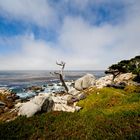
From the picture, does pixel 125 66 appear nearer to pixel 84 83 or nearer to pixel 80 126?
pixel 84 83

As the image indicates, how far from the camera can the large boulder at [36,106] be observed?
51.9ft

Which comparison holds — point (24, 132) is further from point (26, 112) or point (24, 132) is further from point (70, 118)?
point (26, 112)

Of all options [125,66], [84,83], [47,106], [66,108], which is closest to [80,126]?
[66,108]

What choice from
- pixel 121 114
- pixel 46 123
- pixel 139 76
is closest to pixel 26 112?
pixel 46 123

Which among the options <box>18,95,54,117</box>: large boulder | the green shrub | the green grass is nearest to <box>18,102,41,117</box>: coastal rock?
<box>18,95,54,117</box>: large boulder

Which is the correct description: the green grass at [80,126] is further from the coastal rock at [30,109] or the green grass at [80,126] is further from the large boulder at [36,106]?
the large boulder at [36,106]

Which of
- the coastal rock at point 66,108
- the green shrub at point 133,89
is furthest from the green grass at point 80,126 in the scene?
the green shrub at point 133,89

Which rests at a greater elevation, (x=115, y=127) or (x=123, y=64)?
(x=123, y=64)

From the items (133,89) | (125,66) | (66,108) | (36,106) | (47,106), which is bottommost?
(66,108)

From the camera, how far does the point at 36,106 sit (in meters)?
16.3

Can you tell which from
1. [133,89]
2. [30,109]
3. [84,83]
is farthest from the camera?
[84,83]

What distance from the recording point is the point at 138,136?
930 centimetres

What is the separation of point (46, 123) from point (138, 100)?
7.70m

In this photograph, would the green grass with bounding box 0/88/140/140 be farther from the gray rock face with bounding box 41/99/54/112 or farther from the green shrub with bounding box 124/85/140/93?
the green shrub with bounding box 124/85/140/93
